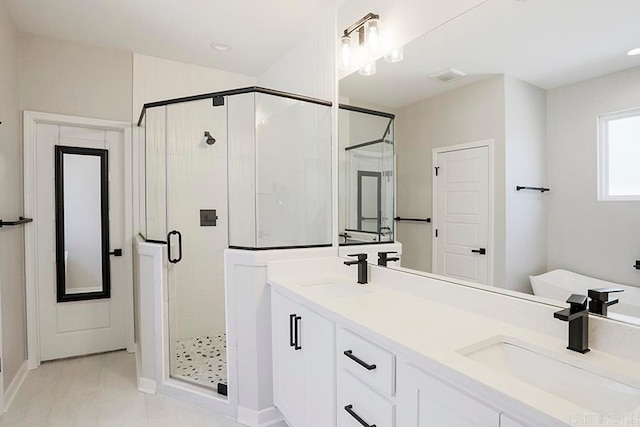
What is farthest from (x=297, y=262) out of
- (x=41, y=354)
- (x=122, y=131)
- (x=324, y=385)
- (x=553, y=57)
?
(x=41, y=354)

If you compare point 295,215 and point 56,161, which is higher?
point 56,161

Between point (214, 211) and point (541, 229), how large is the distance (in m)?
2.55

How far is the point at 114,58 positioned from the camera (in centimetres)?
318

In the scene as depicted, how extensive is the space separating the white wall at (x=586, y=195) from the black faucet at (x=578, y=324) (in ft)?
0.63

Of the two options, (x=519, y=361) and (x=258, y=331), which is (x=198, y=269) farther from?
(x=519, y=361)

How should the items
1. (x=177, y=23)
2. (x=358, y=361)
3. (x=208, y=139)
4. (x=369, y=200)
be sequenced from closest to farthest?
(x=358, y=361)
(x=369, y=200)
(x=177, y=23)
(x=208, y=139)

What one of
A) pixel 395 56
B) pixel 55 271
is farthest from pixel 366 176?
pixel 55 271

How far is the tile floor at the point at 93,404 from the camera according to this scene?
2.16 meters

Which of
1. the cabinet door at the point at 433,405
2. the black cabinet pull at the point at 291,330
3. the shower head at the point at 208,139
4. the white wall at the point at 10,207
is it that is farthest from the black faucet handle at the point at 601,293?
the white wall at the point at 10,207

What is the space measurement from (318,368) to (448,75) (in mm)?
1488

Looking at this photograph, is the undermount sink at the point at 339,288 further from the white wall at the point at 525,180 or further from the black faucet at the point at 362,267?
the white wall at the point at 525,180

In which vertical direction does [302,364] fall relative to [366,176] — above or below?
below

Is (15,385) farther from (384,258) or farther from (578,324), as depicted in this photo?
(578,324)

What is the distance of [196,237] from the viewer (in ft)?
10.3
